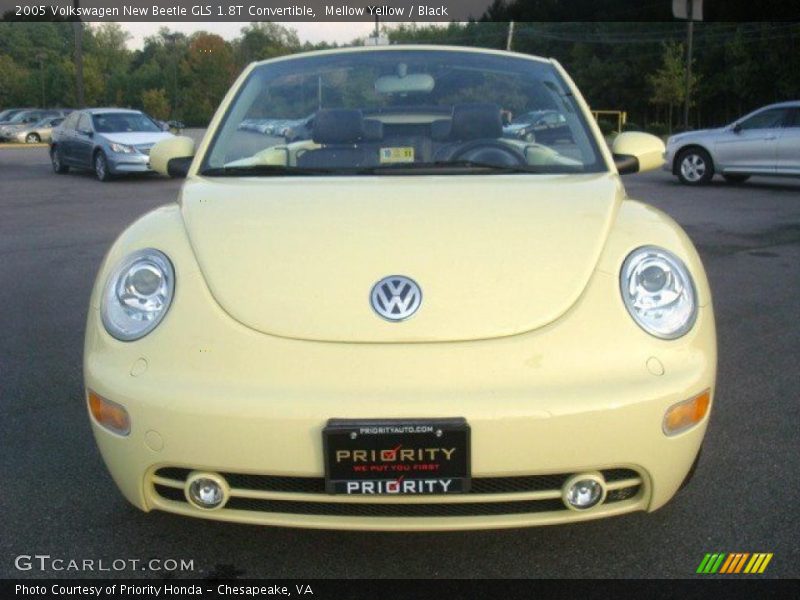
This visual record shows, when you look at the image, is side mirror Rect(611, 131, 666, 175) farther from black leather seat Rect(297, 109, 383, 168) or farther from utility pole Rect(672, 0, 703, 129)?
utility pole Rect(672, 0, 703, 129)

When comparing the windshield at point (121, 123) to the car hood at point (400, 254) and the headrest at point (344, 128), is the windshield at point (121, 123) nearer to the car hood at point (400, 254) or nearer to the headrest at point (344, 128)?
the headrest at point (344, 128)

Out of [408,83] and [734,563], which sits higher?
[408,83]

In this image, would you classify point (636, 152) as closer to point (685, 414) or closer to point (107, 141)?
point (685, 414)

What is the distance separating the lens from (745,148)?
14.5 metres

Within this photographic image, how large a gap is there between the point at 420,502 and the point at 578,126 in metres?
1.91

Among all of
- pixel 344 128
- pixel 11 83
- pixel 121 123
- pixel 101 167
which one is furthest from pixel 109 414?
pixel 11 83

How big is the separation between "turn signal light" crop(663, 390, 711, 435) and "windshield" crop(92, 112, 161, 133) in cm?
1741

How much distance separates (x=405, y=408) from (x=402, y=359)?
0.15m

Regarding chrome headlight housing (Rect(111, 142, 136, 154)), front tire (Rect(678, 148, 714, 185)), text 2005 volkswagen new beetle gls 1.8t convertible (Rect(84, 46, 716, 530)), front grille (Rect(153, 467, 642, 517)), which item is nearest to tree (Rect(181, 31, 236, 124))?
chrome headlight housing (Rect(111, 142, 136, 154))

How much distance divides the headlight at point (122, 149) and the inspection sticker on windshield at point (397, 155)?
589 inches

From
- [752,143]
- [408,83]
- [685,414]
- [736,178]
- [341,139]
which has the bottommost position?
[736,178]

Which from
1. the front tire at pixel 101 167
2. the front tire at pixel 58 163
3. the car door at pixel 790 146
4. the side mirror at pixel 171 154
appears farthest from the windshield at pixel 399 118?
the front tire at pixel 58 163

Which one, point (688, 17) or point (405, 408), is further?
point (688, 17)

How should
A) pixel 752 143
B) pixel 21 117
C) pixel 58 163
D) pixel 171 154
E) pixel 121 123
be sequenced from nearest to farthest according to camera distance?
1. pixel 171 154
2. pixel 752 143
3. pixel 121 123
4. pixel 58 163
5. pixel 21 117
